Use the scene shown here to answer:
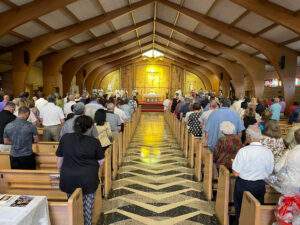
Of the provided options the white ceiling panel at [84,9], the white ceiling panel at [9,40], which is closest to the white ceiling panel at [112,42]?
the white ceiling panel at [84,9]

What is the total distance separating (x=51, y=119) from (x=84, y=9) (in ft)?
19.5

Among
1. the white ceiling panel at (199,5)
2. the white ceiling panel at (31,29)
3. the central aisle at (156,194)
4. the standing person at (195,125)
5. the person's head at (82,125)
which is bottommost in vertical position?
the central aisle at (156,194)

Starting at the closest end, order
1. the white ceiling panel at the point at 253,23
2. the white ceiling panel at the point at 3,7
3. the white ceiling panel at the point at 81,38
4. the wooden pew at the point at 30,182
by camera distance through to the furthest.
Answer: the wooden pew at the point at 30,182
the white ceiling panel at the point at 3,7
the white ceiling panel at the point at 253,23
the white ceiling panel at the point at 81,38

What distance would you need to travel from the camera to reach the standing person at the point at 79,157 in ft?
11.8

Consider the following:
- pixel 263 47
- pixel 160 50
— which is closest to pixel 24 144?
pixel 263 47

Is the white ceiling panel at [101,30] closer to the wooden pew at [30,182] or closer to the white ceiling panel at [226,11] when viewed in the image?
the white ceiling panel at [226,11]

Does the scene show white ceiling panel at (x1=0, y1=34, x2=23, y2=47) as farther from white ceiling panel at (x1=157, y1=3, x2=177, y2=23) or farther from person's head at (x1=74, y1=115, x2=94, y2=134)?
person's head at (x1=74, y1=115, x2=94, y2=134)

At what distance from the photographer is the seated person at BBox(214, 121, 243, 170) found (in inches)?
198

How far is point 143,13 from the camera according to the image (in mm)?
15461

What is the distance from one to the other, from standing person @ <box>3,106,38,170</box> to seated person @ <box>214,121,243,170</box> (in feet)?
8.64

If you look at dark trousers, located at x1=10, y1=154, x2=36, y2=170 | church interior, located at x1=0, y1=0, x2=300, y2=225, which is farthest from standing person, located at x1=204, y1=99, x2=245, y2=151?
dark trousers, located at x1=10, y1=154, x2=36, y2=170

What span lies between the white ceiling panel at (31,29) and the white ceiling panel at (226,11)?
20.2 feet

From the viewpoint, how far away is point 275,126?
455 centimetres

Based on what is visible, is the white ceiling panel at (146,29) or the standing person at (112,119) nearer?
the standing person at (112,119)
